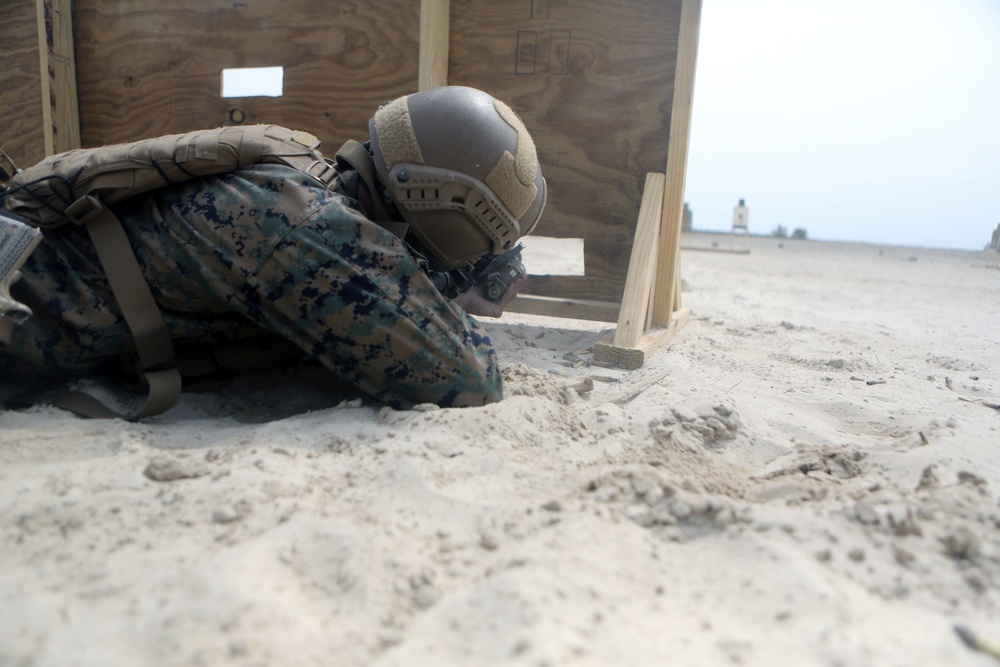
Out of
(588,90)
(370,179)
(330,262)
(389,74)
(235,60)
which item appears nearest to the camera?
(330,262)

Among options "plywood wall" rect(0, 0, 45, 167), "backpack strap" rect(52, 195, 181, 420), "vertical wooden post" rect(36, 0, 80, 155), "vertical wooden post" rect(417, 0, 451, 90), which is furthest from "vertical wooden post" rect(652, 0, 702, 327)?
"plywood wall" rect(0, 0, 45, 167)

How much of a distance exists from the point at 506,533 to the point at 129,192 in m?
1.38

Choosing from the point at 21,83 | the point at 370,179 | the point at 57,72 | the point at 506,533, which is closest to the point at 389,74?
the point at 370,179

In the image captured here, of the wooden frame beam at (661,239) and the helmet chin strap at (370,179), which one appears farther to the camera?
the wooden frame beam at (661,239)

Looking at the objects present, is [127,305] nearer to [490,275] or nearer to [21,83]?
[490,275]

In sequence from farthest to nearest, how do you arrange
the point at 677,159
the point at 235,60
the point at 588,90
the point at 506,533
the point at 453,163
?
the point at 235,60 → the point at 588,90 → the point at 677,159 → the point at 453,163 → the point at 506,533

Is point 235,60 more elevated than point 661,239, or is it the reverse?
point 235,60

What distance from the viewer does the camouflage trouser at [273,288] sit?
183cm

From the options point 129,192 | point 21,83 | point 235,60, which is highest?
point 235,60

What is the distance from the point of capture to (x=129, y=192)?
6.19 ft

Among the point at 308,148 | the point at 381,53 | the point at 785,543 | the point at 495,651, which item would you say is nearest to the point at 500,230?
the point at 308,148

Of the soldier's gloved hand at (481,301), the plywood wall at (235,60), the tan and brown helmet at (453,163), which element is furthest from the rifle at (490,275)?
the plywood wall at (235,60)

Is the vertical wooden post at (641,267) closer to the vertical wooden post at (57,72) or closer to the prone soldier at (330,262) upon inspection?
the prone soldier at (330,262)

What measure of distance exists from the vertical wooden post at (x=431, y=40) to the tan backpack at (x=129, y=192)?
145cm
